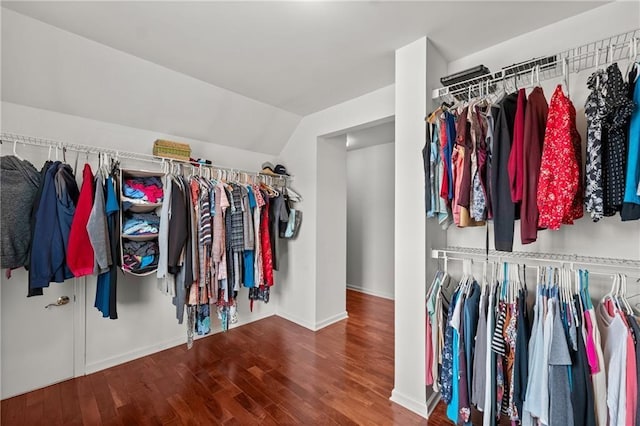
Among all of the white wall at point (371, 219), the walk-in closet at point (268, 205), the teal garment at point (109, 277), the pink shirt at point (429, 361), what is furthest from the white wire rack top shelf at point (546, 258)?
the white wall at point (371, 219)

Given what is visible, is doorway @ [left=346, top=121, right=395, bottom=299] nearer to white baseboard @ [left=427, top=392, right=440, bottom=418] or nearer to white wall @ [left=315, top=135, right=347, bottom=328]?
white wall @ [left=315, top=135, right=347, bottom=328]

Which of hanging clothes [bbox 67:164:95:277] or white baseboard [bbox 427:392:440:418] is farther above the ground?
hanging clothes [bbox 67:164:95:277]

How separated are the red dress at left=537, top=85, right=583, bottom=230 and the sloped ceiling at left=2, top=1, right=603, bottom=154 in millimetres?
776

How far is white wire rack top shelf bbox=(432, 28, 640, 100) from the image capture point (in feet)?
4.84

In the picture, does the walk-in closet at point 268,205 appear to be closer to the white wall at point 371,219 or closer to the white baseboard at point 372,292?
the white baseboard at point 372,292

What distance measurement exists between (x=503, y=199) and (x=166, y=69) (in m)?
2.69

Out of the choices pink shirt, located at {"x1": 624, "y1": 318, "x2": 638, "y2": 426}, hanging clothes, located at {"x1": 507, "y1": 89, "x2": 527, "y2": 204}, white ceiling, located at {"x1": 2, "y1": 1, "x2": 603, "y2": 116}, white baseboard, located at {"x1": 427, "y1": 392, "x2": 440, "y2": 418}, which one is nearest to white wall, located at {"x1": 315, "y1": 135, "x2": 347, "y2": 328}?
white ceiling, located at {"x1": 2, "y1": 1, "x2": 603, "y2": 116}

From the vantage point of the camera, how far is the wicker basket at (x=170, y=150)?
253cm

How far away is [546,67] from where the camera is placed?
5.08 ft

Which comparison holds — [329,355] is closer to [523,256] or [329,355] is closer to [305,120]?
[523,256]

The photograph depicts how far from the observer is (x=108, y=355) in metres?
2.41

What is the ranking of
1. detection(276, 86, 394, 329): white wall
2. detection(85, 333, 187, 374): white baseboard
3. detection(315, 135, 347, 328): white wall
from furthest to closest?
detection(315, 135, 347, 328): white wall → detection(276, 86, 394, 329): white wall → detection(85, 333, 187, 374): white baseboard

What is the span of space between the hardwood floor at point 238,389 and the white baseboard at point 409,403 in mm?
39

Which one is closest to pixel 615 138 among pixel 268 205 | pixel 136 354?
pixel 268 205
